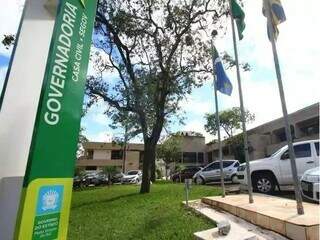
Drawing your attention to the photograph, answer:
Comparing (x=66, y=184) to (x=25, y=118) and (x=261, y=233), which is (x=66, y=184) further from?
(x=261, y=233)

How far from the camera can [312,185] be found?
760 cm

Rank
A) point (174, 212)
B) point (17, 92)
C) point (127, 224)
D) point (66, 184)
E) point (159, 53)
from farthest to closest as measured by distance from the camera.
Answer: point (159, 53)
point (174, 212)
point (127, 224)
point (17, 92)
point (66, 184)

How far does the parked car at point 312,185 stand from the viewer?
292 inches

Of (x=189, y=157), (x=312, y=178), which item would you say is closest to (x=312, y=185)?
(x=312, y=178)

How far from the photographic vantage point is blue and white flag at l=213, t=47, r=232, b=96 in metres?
10.3

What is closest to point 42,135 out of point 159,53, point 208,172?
point 159,53

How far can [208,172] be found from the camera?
24.1 metres

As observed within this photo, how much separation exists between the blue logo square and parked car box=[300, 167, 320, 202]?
6.17m

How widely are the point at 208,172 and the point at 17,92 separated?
21.5 meters

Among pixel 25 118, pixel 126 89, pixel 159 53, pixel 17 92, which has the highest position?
pixel 159 53

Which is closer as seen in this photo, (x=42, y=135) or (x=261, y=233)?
(x=42, y=135)

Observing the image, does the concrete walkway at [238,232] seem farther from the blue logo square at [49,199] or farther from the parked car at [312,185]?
the blue logo square at [49,199]

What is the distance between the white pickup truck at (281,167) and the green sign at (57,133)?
9.42m

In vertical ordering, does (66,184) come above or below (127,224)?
above
